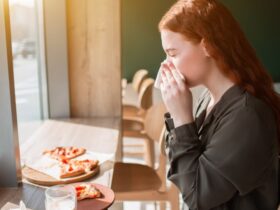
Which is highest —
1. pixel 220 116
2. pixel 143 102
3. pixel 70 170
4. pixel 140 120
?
pixel 220 116

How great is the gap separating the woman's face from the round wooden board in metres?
0.59

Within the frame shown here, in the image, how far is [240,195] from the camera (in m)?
0.94

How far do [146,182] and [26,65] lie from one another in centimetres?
90

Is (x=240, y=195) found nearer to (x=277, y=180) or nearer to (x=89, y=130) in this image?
(x=277, y=180)

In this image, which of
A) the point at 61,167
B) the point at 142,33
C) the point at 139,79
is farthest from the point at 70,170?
the point at 142,33

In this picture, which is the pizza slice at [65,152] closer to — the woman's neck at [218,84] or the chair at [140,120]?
the woman's neck at [218,84]

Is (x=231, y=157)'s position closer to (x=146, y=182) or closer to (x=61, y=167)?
(x=61, y=167)

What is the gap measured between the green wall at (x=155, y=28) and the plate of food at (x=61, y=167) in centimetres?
253

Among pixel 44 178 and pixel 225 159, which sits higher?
pixel 225 159

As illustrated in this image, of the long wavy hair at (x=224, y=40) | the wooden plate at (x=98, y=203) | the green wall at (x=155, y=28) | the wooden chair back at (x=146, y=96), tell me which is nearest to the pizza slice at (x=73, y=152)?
the wooden plate at (x=98, y=203)

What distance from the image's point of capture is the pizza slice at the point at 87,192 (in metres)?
1.14

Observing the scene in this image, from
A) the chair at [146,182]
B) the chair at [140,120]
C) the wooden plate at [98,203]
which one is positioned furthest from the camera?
the chair at [140,120]

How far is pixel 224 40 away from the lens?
3.06ft

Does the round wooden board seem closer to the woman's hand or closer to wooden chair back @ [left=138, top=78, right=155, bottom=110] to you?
the woman's hand
